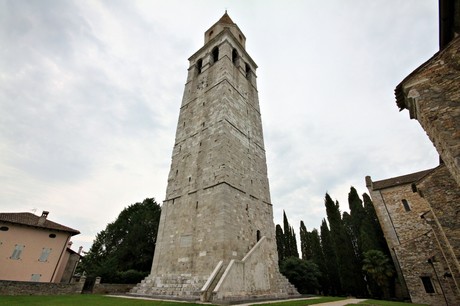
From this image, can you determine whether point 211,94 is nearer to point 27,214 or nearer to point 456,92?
point 456,92

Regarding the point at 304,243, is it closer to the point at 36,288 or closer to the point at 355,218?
the point at 355,218

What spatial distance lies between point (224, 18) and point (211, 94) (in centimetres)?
1407

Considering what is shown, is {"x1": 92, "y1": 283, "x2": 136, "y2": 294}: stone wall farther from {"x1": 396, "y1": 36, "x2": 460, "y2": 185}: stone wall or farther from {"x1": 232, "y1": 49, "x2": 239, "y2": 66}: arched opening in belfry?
{"x1": 232, "y1": 49, "x2": 239, "y2": 66}: arched opening in belfry

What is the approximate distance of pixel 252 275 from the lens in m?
10.9

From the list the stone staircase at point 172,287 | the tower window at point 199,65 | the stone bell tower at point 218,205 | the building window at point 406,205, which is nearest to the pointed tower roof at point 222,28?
the tower window at point 199,65

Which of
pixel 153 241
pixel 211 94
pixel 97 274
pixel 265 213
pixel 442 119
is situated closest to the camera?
pixel 442 119

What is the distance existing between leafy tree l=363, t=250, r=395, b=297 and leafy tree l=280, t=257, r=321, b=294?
5961 mm

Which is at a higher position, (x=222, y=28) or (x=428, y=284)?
(x=222, y=28)

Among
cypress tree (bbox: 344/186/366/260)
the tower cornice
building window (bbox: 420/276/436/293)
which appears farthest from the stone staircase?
cypress tree (bbox: 344/186/366/260)

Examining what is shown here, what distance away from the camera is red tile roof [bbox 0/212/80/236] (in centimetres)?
1769

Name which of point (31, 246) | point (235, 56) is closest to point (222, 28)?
point (235, 56)

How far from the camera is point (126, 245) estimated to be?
983 inches

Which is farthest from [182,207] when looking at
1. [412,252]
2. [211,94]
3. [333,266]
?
[333,266]

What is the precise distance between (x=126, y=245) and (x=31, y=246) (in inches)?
350
